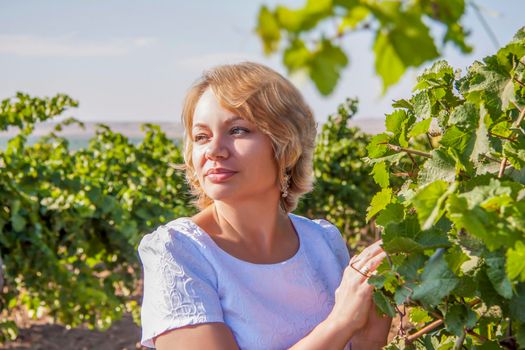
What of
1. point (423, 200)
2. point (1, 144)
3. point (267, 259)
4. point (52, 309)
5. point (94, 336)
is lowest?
point (94, 336)

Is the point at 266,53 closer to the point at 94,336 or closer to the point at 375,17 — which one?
the point at 375,17

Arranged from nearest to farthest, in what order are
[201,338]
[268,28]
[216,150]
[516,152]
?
[268,28]
[516,152]
[201,338]
[216,150]

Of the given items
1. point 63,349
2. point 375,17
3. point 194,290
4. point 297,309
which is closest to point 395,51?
point 375,17

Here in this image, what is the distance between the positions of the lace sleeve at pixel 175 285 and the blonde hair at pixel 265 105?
38 centimetres

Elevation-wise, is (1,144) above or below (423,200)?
above

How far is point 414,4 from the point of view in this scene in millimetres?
672

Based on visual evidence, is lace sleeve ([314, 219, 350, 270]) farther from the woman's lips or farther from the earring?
the woman's lips

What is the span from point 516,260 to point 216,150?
3.58 feet

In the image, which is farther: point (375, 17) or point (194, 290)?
point (194, 290)

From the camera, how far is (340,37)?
1.99 ft

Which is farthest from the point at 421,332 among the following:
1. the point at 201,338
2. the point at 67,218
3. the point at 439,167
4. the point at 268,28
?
the point at 67,218

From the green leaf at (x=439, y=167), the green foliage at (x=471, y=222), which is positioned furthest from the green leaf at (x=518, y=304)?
the green leaf at (x=439, y=167)

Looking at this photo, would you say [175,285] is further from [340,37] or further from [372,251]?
[340,37]

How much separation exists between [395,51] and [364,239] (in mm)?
7872
